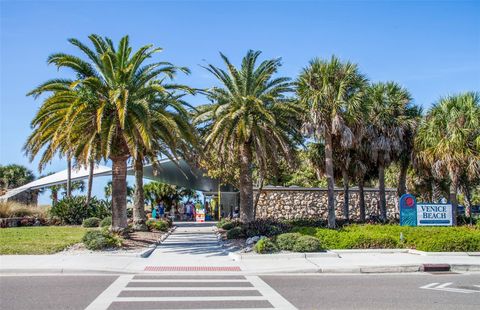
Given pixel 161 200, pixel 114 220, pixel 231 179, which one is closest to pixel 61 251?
pixel 114 220

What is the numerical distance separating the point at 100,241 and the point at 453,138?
18.2 m

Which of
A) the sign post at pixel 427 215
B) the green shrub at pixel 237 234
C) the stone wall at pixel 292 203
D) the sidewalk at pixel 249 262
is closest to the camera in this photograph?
the sidewalk at pixel 249 262

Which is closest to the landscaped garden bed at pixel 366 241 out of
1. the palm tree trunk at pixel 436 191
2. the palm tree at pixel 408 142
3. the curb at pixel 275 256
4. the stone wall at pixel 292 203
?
the curb at pixel 275 256

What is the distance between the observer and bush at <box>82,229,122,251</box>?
17.5 metres

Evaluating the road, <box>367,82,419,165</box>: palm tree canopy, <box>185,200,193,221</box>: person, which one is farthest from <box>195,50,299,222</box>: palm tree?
<box>185,200,193,221</box>: person

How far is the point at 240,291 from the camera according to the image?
10.9 metres

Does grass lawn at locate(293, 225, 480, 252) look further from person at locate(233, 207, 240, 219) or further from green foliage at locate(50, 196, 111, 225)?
green foliage at locate(50, 196, 111, 225)

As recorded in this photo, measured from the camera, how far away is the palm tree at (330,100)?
2467 cm

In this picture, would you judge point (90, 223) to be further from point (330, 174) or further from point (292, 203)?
point (330, 174)

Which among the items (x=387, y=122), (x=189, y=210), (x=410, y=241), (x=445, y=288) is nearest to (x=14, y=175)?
(x=189, y=210)

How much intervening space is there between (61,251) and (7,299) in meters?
8.05

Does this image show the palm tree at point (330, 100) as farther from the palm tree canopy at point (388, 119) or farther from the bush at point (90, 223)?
the bush at point (90, 223)

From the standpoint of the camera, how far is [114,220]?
20.2m

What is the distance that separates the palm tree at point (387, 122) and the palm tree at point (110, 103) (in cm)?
1410
